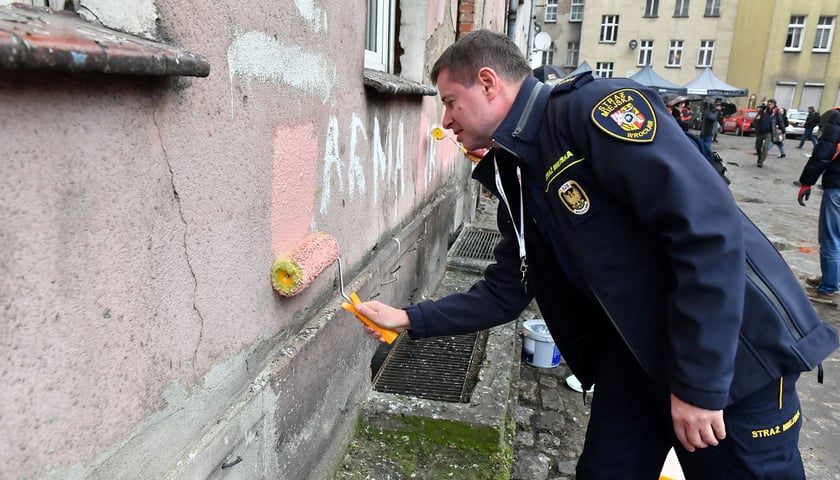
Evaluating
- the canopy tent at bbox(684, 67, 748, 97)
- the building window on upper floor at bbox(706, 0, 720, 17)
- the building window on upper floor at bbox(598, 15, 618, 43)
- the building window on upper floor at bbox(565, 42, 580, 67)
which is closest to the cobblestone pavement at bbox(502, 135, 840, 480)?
the canopy tent at bbox(684, 67, 748, 97)

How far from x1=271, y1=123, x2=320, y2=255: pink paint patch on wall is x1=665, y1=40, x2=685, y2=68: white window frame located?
37581 millimetres

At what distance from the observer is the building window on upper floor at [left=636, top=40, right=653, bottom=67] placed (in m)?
34.7

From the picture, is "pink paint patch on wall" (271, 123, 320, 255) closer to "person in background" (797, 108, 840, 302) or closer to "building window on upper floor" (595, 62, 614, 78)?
"person in background" (797, 108, 840, 302)

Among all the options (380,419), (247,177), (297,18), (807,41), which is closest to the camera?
(247,177)

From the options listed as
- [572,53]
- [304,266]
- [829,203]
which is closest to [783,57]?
[572,53]

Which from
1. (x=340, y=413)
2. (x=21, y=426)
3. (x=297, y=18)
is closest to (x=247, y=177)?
(x=297, y=18)

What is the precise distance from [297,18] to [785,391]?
1944mm

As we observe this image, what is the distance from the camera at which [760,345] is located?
1534mm

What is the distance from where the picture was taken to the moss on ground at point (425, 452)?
2.46 metres

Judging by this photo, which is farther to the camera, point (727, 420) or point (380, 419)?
point (380, 419)

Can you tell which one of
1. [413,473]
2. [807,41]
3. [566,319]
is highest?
[807,41]

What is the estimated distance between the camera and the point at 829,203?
5633 mm

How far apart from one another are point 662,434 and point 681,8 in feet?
126

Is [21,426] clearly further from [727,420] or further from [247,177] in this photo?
[727,420]
